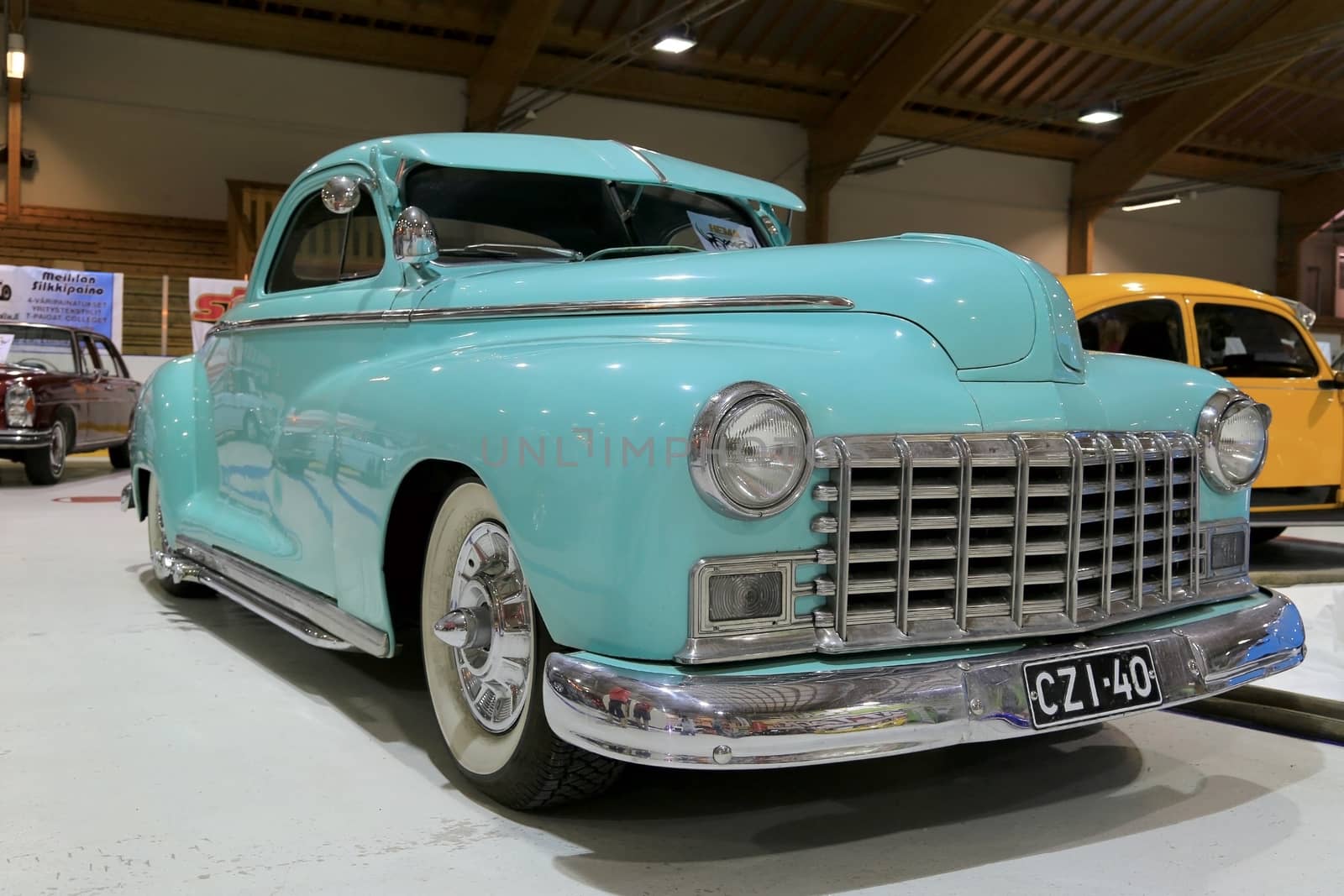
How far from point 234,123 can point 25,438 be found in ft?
26.4

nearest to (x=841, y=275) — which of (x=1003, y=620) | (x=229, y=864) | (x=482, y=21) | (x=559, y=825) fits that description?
(x=1003, y=620)

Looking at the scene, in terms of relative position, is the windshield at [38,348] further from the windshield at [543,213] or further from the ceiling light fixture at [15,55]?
the windshield at [543,213]

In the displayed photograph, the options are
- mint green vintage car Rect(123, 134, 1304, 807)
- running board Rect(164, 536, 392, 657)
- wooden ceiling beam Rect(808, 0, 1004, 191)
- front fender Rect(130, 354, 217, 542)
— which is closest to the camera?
mint green vintage car Rect(123, 134, 1304, 807)

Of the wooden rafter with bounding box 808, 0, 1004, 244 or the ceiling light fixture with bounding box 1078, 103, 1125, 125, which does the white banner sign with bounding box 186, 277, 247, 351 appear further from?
the ceiling light fixture with bounding box 1078, 103, 1125, 125

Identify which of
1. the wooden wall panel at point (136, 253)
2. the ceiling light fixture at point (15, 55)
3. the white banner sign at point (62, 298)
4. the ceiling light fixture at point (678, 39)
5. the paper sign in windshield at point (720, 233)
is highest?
the ceiling light fixture at point (678, 39)

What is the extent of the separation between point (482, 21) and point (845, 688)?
50.4 ft

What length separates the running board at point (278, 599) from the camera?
9.65 feet

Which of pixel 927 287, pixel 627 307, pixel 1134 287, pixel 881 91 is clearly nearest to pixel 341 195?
pixel 627 307

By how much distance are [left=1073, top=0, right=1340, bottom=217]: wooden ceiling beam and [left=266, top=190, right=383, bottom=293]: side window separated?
16.1 m

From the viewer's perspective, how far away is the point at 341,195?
10.6 feet

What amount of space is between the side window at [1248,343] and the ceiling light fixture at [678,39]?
950 cm

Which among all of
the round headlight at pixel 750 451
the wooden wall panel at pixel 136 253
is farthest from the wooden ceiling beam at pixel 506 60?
the round headlight at pixel 750 451

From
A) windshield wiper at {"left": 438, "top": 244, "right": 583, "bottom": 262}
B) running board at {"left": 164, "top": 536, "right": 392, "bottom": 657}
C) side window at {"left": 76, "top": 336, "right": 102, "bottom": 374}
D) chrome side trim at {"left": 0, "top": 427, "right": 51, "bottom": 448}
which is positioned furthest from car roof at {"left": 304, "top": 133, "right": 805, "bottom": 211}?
side window at {"left": 76, "top": 336, "right": 102, "bottom": 374}

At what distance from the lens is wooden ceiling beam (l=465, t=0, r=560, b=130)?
14656 millimetres
